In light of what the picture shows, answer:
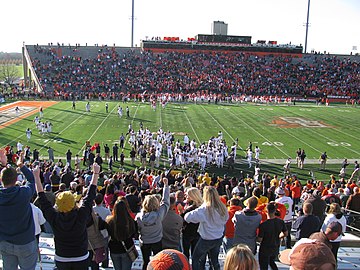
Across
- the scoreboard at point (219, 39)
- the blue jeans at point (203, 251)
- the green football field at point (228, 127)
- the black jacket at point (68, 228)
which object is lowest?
the green football field at point (228, 127)

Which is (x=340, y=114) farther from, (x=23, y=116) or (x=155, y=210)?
(x=155, y=210)

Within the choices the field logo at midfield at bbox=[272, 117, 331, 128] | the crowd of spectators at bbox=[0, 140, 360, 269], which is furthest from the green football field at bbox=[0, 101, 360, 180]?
the crowd of spectators at bbox=[0, 140, 360, 269]

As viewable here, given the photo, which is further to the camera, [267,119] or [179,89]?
[179,89]

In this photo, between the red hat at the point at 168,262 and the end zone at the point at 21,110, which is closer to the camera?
the red hat at the point at 168,262

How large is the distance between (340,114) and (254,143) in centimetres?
1557

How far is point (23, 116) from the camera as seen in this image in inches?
1153

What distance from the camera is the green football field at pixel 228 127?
21.4m

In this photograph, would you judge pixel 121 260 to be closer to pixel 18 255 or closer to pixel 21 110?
pixel 18 255

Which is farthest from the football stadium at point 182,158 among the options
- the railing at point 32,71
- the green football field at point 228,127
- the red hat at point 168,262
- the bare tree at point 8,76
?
the bare tree at point 8,76

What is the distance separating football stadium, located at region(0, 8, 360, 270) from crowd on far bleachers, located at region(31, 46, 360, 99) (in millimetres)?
240

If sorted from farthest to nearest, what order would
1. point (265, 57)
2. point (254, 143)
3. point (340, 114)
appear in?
point (265, 57) < point (340, 114) < point (254, 143)

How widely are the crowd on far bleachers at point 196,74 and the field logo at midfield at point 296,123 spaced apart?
47.7ft

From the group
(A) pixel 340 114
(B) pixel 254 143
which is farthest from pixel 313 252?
(A) pixel 340 114

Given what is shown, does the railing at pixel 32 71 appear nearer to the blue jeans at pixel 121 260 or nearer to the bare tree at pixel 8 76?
the bare tree at pixel 8 76
